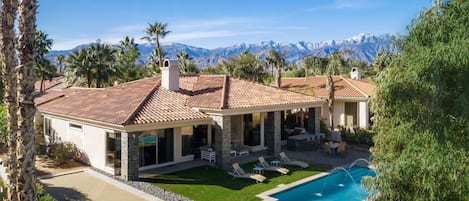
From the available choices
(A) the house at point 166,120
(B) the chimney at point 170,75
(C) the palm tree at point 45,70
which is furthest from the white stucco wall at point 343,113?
(C) the palm tree at point 45,70

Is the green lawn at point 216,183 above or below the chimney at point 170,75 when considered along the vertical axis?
below

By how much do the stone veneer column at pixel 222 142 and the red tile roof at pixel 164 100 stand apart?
0.88 metres

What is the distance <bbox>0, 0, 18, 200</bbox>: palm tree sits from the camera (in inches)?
364

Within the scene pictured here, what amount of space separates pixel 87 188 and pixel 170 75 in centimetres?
1072

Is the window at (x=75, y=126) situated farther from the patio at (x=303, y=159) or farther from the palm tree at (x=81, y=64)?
the palm tree at (x=81, y=64)

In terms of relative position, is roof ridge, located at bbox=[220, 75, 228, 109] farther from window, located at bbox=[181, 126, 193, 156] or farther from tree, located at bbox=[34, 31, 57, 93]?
tree, located at bbox=[34, 31, 57, 93]

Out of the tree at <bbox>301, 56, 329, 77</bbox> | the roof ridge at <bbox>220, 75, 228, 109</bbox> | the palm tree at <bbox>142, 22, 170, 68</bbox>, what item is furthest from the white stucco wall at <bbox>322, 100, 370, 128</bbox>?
the tree at <bbox>301, 56, 329, 77</bbox>

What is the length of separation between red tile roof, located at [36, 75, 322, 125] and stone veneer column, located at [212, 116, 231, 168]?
884mm

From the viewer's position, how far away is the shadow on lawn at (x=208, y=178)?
19.9 metres

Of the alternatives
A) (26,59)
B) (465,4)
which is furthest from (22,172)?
(465,4)

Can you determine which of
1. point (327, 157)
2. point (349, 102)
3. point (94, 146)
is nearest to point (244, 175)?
point (327, 157)

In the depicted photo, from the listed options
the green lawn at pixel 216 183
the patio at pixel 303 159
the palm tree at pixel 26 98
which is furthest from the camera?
the patio at pixel 303 159

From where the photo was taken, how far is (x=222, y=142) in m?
22.8

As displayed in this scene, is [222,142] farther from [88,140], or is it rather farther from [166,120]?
[88,140]
